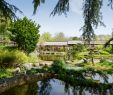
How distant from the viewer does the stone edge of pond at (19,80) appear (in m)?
10.6

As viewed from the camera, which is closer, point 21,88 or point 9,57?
point 21,88

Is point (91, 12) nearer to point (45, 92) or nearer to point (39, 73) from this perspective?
point (45, 92)

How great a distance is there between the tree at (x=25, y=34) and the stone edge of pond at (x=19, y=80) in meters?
15.2

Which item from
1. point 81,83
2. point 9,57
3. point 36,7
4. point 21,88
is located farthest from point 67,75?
point 9,57

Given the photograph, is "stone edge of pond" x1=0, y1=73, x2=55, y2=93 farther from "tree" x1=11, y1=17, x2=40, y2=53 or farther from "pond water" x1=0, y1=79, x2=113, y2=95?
"tree" x1=11, y1=17, x2=40, y2=53

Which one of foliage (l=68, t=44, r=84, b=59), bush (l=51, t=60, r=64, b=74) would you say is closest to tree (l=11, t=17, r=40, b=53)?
foliage (l=68, t=44, r=84, b=59)

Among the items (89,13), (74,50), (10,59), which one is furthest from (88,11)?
(74,50)

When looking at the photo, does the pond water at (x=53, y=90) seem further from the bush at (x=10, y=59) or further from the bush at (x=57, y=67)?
the bush at (x=10, y=59)

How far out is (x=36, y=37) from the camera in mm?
30266

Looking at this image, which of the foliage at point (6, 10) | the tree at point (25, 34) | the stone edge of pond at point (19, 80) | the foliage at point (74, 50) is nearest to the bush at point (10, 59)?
the stone edge of pond at point (19, 80)

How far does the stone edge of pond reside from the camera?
10634 millimetres

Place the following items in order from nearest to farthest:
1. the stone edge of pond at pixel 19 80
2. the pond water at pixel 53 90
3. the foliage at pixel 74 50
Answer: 1. the pond water at pixel 53 90
2. the stone edge of pond at pixel 19 80
3. the foliage at pixel 74 50

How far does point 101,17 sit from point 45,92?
416 centimetres

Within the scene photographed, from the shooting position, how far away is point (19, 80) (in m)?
11.9
